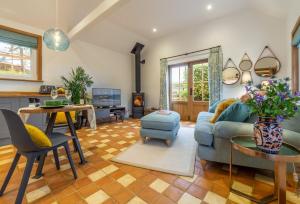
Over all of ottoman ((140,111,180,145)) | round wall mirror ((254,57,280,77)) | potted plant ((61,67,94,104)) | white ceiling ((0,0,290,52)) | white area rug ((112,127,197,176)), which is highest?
white ceiling ((0,0,290,52))

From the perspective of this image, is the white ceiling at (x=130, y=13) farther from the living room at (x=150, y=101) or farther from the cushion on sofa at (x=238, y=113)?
the cushion on sofa at (x=238, y=113)

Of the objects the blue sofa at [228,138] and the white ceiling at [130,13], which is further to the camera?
the white ceiling at [130,13]

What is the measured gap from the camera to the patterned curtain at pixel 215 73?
13.2 ft

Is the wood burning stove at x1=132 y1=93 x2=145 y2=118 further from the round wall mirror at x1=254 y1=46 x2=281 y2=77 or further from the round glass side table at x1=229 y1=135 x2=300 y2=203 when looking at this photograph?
the round glass side table at x1=229 y1=135 x2=300 y2=203

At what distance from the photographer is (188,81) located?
16.0ft

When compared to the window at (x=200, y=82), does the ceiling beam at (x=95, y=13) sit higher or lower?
higher

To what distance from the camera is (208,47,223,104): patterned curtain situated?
4027 mm

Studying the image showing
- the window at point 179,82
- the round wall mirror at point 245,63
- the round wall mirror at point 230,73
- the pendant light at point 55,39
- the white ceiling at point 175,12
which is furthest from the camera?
the window at point 179,82

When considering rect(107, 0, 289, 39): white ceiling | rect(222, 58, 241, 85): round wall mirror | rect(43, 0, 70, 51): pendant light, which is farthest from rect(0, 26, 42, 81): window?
rect(222, 58, 241, 85): round wall mirror

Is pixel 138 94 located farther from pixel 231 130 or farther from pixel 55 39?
pixel 231 130

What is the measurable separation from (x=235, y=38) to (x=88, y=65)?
4.44 m

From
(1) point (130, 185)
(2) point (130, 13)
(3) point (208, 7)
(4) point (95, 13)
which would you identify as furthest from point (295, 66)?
(4) point (95, 13)

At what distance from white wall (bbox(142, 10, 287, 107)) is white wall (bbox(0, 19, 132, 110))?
5.52ft

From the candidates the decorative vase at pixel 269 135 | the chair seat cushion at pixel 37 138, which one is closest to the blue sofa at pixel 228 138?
the decorative vase at pixel 269 135
